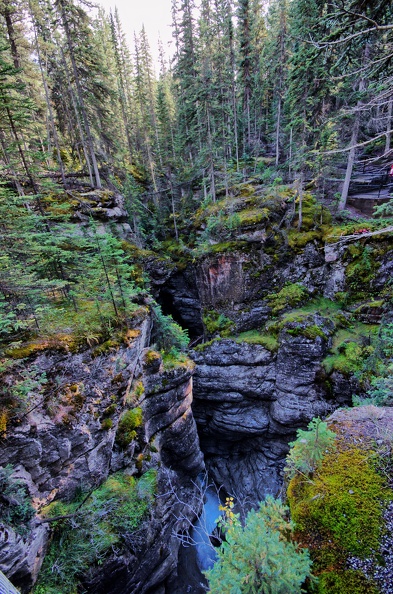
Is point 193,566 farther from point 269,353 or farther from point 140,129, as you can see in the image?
point 140,129

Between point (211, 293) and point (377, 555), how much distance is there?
1597 centimetres

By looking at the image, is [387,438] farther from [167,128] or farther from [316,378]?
[167,128]

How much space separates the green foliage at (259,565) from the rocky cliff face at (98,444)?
585 cm

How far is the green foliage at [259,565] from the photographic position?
2969 millimetres

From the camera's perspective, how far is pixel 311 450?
4.63 m

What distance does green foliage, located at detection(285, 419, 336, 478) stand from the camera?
4.54m

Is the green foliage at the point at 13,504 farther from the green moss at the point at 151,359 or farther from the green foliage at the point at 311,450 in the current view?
the green foliage at the point at 311,450

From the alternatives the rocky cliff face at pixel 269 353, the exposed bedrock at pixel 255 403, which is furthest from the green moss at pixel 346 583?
the exposed bedrock at pixel 255 403

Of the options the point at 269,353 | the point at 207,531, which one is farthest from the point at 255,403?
the point at 207,531

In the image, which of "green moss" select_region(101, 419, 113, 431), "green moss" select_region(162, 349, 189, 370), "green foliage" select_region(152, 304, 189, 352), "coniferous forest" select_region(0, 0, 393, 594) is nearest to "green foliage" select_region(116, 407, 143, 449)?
"coniferous forest" select_region(0, 0, 393, 594)

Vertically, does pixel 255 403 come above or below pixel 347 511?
below

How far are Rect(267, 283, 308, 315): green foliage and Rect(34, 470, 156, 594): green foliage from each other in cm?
1277

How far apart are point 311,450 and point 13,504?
292 inches

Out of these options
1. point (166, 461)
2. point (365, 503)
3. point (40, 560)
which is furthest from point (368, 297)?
point (40, 560)
